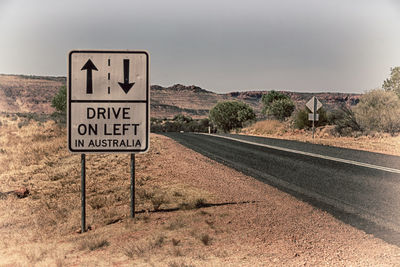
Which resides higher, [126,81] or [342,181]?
[126,81]

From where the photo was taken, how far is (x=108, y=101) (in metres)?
4.97

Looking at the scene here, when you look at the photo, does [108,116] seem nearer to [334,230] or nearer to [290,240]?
[290,240]

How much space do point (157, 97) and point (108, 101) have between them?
130 metres

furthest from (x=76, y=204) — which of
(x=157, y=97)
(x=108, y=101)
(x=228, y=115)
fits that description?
(x=157, y=97)

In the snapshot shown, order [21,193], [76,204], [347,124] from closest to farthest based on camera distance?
[76,204], [21,193], [347,124]

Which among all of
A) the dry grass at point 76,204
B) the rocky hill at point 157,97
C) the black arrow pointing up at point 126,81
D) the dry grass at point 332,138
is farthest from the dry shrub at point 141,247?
the rocky hill at point 157,97

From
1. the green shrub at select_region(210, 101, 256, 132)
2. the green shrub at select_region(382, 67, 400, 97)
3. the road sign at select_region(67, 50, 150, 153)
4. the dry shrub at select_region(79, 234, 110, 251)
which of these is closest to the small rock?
the road sign at select_region(67, 50, 150, 153)

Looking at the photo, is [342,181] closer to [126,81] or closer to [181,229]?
[181,229]

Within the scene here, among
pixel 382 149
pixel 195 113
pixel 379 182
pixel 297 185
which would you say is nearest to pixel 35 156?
pixel 297 185

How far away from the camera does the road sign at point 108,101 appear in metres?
4.86

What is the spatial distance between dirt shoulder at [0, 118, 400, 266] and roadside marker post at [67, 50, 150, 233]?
1222 millimetres

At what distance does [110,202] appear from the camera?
6715 millimetres

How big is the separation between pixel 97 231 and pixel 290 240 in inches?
103

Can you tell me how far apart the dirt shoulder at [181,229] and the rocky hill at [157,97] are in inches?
2266
